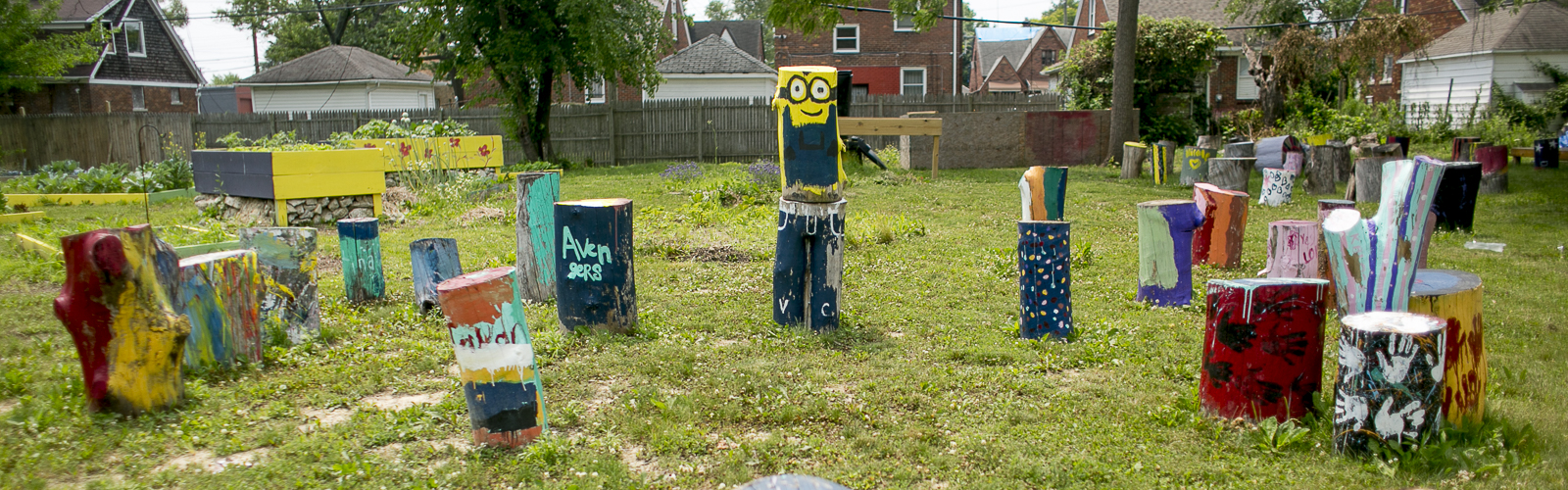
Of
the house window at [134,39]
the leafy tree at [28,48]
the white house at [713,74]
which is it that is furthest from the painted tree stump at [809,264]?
the house window at [134,39]

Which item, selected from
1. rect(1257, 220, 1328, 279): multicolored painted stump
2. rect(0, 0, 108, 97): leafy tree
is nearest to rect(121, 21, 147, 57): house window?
rect(0, 0, 108, 97): leafy tree

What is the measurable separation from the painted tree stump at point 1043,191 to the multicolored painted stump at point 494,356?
13.6 ft

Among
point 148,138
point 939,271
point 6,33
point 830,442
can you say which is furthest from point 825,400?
point 148,138

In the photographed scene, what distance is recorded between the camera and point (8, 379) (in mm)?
4176

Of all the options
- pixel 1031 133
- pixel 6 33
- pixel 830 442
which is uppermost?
pixel 6 33

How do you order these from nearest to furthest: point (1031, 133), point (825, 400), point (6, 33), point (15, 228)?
point (825, 400) < point (15, 228) < point (6, 33) < point (1031, 133)

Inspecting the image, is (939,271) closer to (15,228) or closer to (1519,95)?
(15,228)

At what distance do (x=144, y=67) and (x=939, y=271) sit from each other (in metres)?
34.1

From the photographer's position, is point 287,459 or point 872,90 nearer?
point 287,459

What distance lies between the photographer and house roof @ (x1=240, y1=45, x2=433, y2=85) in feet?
103

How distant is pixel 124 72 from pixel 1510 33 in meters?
40.9

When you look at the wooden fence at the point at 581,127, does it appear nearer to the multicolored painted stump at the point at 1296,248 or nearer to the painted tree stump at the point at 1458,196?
the painted tree stump at the point at 1458,196

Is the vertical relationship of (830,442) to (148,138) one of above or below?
below

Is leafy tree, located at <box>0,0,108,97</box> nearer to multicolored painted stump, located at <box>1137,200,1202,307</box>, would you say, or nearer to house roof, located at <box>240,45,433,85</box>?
house roof, located at <box>240,45,433,85</box>
